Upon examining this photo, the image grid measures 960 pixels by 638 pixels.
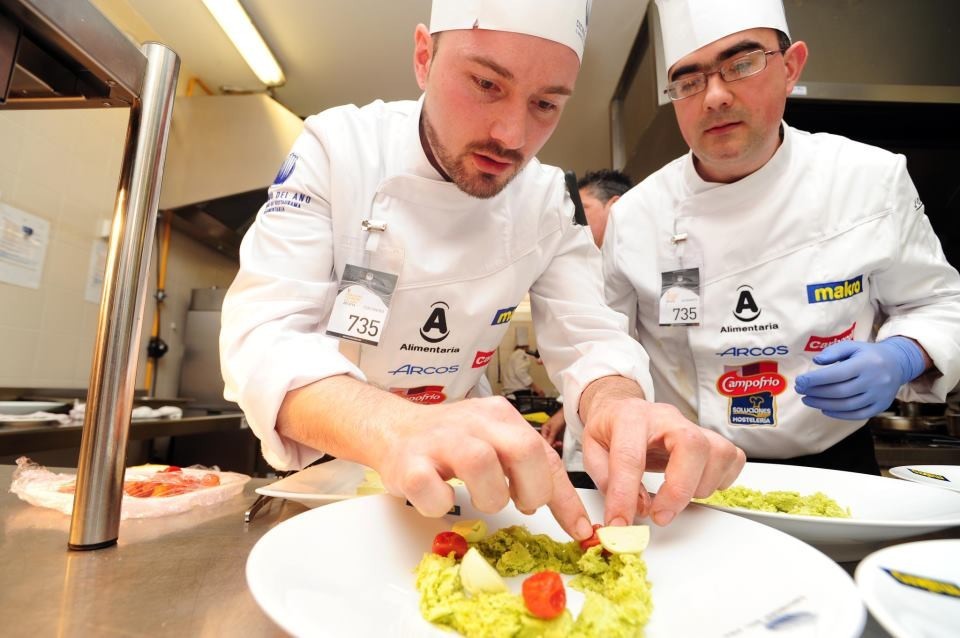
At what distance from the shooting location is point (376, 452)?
1.90 ft

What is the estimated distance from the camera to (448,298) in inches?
43.9

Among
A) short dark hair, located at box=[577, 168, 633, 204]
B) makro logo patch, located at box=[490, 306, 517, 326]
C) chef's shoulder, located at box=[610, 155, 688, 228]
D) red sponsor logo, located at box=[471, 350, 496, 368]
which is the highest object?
short dark hair, located at box=[577, 168, 633, 204]

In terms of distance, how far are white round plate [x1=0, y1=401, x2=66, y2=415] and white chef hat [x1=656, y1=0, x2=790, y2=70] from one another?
2385 millimetres

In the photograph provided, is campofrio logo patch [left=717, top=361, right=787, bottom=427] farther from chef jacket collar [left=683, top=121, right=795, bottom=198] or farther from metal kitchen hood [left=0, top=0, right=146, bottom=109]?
metal kitchen hood [left=0, top=0, right=146, bottom=109]

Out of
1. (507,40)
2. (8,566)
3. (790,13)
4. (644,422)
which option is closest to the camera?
(8,566)

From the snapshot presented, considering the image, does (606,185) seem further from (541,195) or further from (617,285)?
(541,195)

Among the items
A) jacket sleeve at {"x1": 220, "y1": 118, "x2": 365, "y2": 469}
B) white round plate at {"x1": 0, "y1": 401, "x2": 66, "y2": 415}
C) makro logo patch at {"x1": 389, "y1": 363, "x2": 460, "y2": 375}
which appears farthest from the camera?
white round plate at {"x1": 0, "y1": 401, "x2": 66, "y2": 415}

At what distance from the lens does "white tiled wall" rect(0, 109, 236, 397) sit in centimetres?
211

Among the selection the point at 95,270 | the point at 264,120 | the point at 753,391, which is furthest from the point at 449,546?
the point at 264,120

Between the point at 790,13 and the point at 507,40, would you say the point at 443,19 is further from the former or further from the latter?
the point at 790,13

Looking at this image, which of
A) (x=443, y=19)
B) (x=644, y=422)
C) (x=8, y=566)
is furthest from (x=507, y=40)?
(x=8, y=566)

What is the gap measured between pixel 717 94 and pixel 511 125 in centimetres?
71

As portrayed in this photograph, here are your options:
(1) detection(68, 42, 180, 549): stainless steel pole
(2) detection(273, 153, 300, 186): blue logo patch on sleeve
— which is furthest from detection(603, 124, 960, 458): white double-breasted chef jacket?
(1) detection(68, 42, 180, 549): stainless steel pole

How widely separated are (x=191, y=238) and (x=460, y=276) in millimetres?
3045
